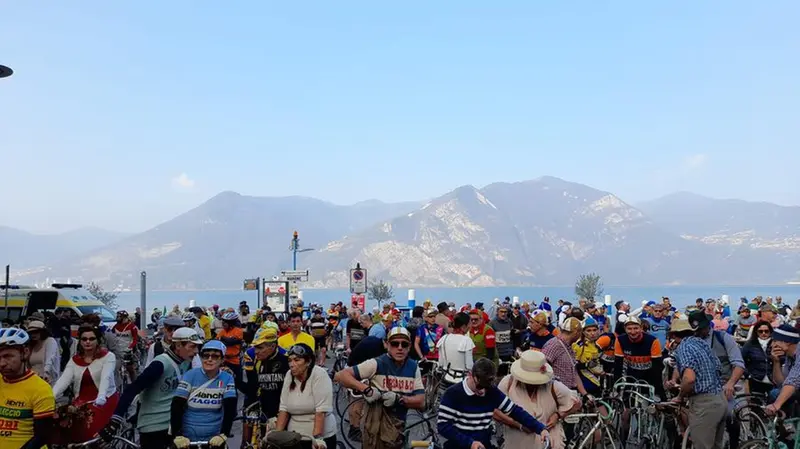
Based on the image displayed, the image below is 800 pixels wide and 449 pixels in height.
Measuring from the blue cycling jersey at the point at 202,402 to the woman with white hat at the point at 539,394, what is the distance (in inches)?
93.8

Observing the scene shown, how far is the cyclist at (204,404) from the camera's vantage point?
6.29 metres

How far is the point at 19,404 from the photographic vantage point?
5.33m

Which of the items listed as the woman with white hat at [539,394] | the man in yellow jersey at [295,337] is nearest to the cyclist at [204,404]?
the woman with white hat at [539,394]

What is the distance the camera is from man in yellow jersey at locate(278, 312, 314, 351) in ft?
33.2

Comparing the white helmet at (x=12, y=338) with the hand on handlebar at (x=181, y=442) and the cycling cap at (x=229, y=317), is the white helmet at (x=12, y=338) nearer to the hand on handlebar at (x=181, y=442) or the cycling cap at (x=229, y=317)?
the hand on handlebar at (x=181, y=442)

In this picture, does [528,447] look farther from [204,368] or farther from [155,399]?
[155,399]

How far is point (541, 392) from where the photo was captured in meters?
Result: 6.86

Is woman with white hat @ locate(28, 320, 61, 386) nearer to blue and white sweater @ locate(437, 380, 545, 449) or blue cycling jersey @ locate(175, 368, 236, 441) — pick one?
blue cycling jersey @ locate(175, 368, 236, 441)

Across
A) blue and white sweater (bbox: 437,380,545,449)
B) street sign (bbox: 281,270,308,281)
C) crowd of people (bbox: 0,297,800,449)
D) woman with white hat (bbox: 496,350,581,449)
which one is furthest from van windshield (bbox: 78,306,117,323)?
blue and white sweater (bbox: 437,380,545,449)

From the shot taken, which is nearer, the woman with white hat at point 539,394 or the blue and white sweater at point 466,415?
the blue and white sweater at point 466,415

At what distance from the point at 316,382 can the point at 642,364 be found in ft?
18.4

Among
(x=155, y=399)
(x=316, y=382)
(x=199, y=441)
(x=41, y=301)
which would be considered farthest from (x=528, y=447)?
(x=41, y=301)

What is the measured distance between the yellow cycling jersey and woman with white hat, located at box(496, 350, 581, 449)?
3.62 metres

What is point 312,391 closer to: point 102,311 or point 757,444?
point 757,444
